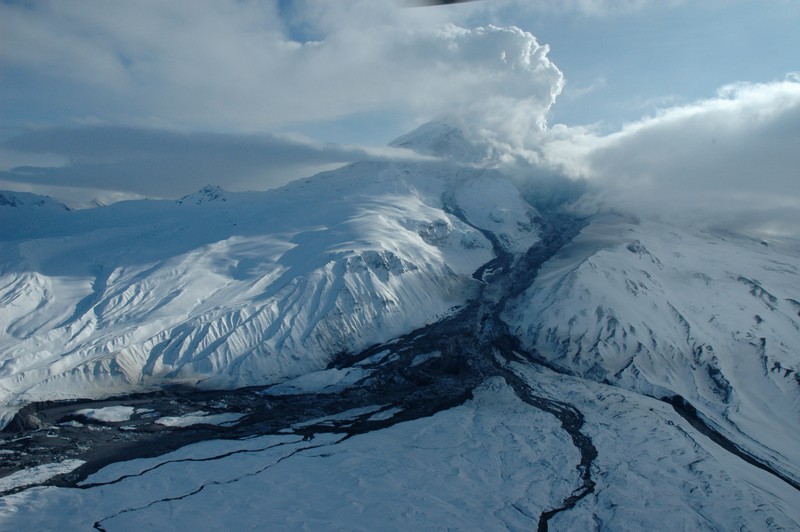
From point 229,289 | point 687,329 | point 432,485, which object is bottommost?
point 432,485

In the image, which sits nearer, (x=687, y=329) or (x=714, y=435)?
(x=714, y=435)

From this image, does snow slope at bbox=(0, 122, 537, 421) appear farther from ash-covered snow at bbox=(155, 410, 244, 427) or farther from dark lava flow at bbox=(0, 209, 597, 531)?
ash-covered snow at bbox=(155, 410, 244, 427)

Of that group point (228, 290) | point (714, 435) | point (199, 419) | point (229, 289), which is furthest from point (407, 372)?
point (229, 289)

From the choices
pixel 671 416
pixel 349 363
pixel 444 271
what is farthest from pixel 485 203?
pixel 671 416

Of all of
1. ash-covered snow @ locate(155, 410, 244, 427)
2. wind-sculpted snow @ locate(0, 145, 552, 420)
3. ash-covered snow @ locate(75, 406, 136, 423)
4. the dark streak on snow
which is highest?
wind-sculpted snow @ locate(0, 145, 552, 420)

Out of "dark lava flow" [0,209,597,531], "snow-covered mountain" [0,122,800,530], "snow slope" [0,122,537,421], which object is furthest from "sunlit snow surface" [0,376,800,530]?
"snow slope" [0,122,537,421]

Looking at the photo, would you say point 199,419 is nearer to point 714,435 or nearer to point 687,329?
point 714,435
